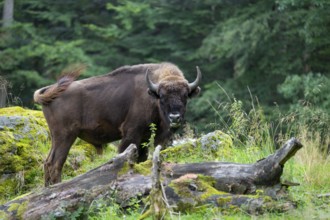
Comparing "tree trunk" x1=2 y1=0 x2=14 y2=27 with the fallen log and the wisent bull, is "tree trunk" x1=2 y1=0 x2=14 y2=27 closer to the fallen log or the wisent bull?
the wisent bull

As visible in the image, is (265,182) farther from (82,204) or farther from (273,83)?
(273,83)

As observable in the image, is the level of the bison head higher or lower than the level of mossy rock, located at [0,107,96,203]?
higher

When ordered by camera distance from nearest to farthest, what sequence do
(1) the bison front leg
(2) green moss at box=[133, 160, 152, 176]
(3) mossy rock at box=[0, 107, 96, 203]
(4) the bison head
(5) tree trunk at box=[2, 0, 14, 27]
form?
(2) green moss at box=[133, 160, 152, 176]
(4) the bison head
(1) the bison front leg
(3) mossy rock at box=[0, 107, 96, 203]
(5) tree trunk at box=[2, 0, 14, 27]

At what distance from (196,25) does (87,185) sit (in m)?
23.9

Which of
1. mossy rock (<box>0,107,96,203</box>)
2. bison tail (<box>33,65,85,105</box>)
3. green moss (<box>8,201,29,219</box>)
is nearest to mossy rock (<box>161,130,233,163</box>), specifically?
mossy rock (<box>0,107,96,203</box>)

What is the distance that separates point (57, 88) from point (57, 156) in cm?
110

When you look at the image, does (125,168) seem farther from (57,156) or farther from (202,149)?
(202,149)

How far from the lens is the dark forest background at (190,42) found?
2708 centimetres

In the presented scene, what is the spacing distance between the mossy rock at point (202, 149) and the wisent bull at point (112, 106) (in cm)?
50

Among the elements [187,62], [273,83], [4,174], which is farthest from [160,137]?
[187,62]

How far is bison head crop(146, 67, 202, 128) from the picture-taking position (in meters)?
10.3

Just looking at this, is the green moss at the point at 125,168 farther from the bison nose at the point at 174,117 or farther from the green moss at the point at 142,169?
the bison nose at the point at 174,117

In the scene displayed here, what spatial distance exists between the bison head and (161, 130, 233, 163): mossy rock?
91cm

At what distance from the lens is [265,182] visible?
763 cm
